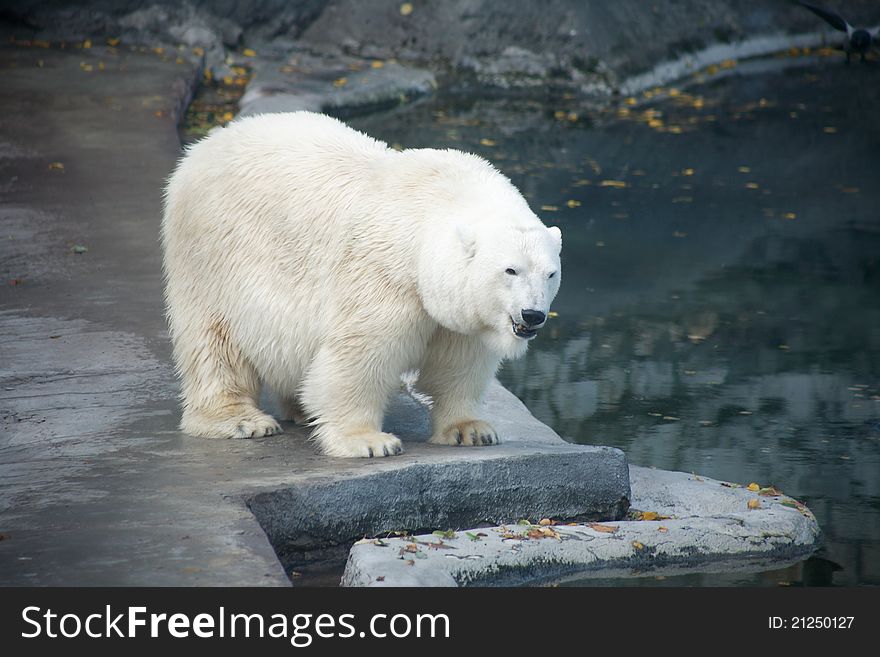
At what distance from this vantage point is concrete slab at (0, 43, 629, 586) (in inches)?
162

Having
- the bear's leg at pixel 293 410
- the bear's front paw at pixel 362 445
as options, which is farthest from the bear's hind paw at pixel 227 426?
the bear's front paw at pixel 362 445

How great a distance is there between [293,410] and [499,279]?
1.52 metres

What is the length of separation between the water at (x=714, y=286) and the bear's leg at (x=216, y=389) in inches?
70.8

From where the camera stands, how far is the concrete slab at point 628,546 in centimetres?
448

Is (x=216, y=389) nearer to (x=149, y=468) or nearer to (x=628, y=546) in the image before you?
(x=149, y=468)

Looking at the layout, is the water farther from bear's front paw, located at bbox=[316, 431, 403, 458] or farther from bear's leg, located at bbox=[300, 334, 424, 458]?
bear's leg, located at bbox=[300, 334, 424, 458]

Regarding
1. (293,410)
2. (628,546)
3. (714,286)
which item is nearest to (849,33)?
(714,286)

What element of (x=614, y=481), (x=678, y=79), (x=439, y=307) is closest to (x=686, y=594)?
(x=614, y=481)

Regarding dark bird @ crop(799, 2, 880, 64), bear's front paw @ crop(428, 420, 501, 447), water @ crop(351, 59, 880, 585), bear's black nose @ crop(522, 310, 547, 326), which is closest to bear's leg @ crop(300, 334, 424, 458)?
bear's front paw @ crop(428, 420, 501, 447)

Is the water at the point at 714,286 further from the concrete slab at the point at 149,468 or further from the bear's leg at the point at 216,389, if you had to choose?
the bear's leg at the point at 216,389

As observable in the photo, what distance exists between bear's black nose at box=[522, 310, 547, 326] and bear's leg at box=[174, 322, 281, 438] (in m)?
1.41

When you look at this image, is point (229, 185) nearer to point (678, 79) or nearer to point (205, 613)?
point (205, 613)

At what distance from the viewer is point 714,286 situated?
945cm

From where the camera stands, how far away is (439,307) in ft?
15.6
